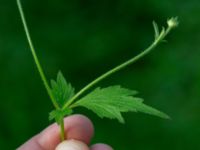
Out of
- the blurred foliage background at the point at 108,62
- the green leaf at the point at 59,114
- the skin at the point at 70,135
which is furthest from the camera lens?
the blurred foliage background at the point at 108,62

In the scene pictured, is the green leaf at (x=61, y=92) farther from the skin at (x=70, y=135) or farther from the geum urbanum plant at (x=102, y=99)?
the skin at (x=70, y=135)

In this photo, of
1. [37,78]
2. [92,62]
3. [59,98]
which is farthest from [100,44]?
[59,98]

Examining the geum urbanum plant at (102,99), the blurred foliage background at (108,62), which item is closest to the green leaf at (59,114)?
the geum urbanum plant at (102,99)

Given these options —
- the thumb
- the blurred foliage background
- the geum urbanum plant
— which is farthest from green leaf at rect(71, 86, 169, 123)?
the blurred foliage background

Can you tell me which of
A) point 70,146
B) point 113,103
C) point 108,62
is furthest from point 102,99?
point 108,62

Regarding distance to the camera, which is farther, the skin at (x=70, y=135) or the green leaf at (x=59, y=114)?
the skin at (x=70, y=135)

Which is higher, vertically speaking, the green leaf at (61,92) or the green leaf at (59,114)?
the green leaf at (61,92)

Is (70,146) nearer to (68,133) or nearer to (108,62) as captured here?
(68,133)
